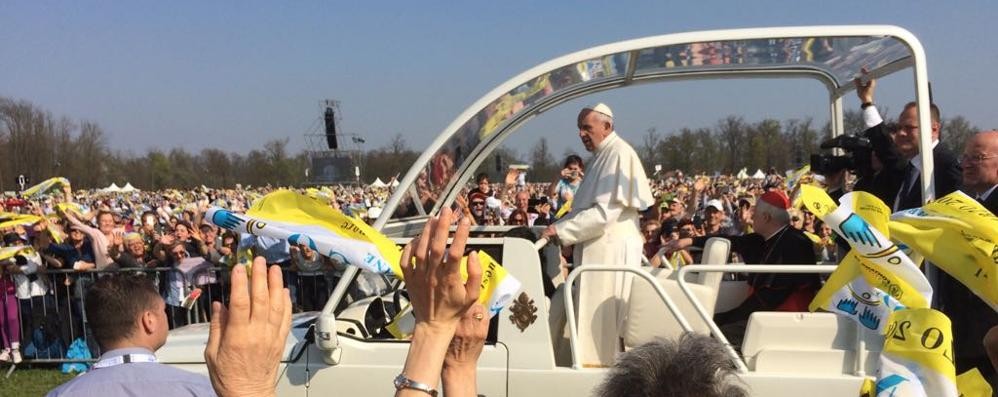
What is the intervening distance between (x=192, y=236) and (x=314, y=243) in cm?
651

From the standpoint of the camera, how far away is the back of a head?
2.52 metres

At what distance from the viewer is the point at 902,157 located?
157 inches

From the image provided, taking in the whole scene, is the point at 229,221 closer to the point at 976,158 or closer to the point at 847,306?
the point at 847,306

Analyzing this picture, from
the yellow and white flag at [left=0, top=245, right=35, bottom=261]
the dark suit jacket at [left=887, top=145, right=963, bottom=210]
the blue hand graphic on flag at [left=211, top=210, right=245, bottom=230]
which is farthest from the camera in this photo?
the yellow and white flag at [left=0, top=245, right=35, bottom=261]

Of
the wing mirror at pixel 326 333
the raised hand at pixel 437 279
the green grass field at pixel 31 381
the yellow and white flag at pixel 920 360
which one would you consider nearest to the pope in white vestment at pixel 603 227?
the wing mirror at pixel 326 333

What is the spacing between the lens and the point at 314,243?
2699mm

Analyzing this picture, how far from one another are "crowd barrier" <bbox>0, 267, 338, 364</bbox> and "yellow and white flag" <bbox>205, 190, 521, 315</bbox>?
462 cm

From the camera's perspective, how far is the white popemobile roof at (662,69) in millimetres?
3459

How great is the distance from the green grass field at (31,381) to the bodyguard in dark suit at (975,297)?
23.5 ft

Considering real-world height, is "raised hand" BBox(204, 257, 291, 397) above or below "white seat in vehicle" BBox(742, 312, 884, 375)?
above

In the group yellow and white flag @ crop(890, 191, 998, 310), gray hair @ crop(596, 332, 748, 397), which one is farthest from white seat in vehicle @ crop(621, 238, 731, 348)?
gray hair @ crop(596, 332, 748, 397)

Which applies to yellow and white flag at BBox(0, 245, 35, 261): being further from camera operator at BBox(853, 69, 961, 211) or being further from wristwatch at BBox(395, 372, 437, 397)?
camera operator at BBox(853, 69, 961, 211)

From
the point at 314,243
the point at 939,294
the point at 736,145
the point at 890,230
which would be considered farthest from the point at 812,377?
the point at 736,145

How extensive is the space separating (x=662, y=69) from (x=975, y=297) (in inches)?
75.6
